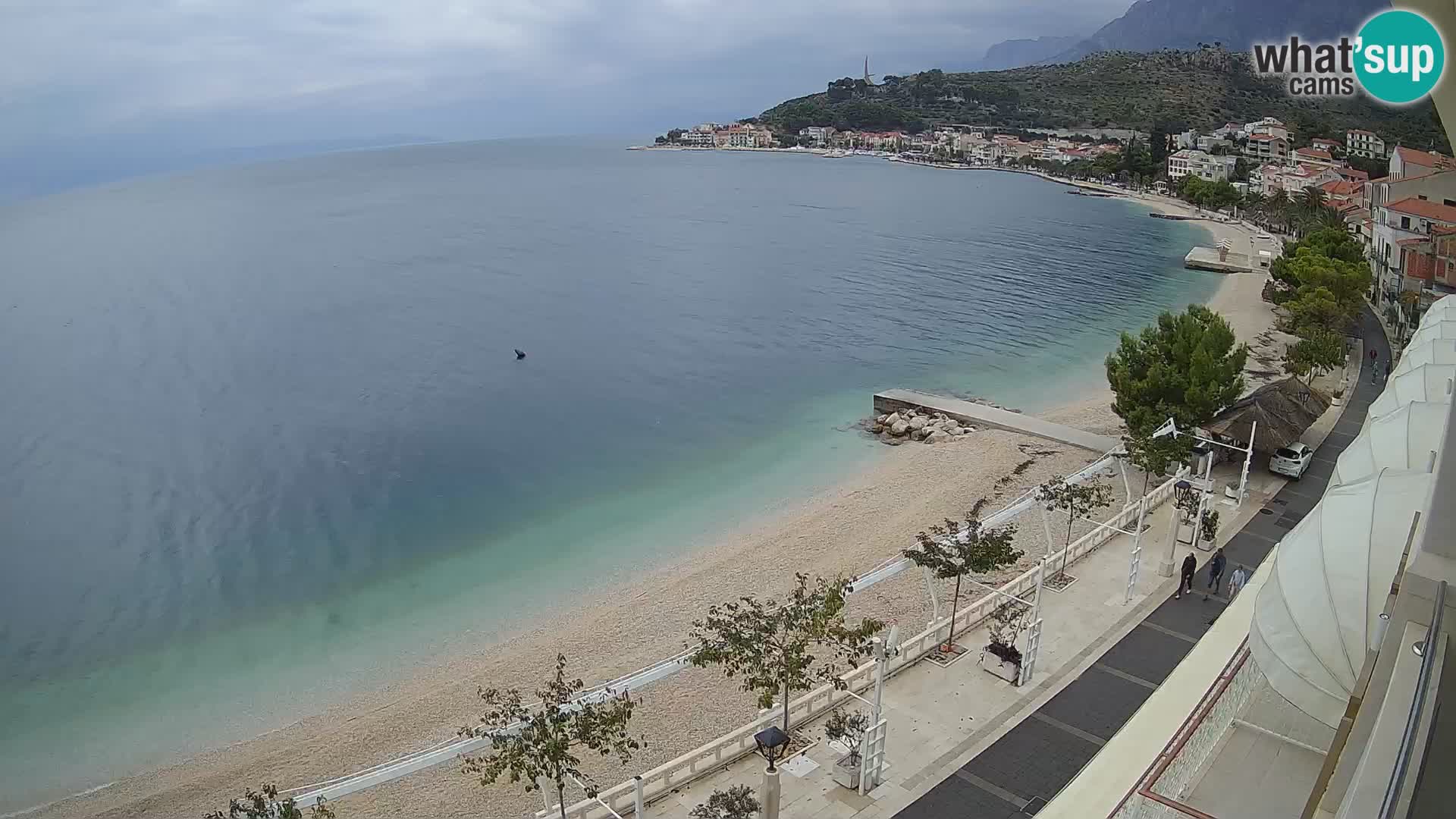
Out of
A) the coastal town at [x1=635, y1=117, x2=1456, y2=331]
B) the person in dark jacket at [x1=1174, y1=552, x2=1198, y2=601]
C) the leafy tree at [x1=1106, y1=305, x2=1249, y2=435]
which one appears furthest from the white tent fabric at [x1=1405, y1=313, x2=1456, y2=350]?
the coastal town at [x1=635, y1=117, x2=1456, y2=331]

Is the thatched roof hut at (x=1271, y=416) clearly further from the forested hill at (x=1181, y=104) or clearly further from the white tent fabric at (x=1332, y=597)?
the forested hill at (x=1181, y=104)

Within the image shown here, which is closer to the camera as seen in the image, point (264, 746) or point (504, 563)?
point (264, 746)

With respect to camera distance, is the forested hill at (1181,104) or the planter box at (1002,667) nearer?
the planter box at (1002,667)

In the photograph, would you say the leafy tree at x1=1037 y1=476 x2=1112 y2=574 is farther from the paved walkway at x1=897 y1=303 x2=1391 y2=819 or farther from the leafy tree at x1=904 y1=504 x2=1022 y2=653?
the leafy tree at x1=904 y1=504 x2=1022 y2=653

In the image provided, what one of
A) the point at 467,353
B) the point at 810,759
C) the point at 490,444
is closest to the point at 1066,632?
the point at 810,759

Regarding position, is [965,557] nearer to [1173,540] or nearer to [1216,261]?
[1173,540]

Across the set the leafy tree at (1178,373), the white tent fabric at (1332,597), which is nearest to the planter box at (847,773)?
the white tent fabric at (1332,597)

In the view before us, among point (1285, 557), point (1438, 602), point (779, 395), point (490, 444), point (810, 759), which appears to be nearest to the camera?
point (1438, 602)

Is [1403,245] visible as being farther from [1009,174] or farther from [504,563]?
[1009,174]
